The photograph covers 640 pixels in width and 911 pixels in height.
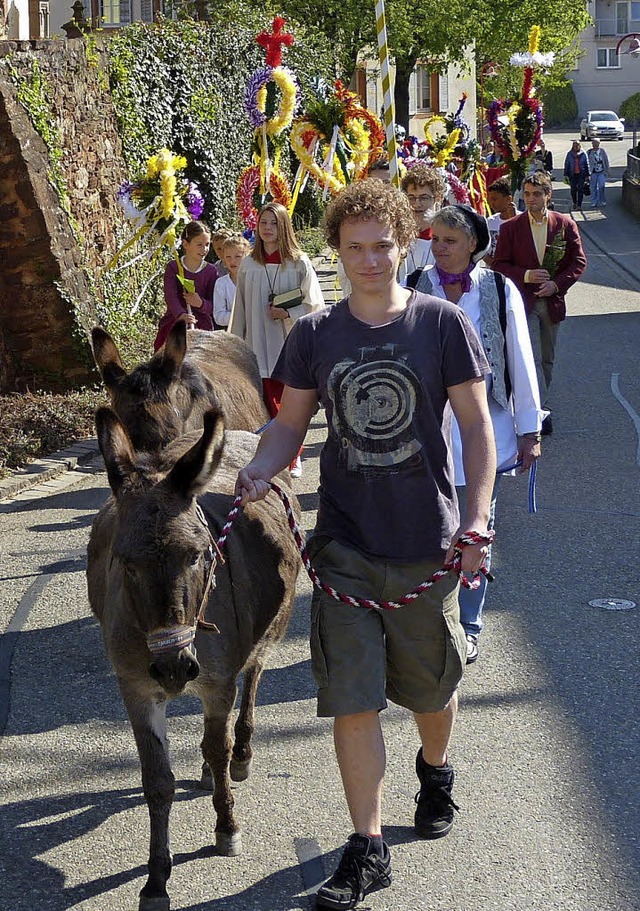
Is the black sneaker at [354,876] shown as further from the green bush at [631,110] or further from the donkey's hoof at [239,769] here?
the green bush at [631,110]

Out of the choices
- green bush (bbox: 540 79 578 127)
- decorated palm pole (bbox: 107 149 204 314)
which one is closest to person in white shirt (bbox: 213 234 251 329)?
decorated palm pole (bbox: 107 149 204 314)

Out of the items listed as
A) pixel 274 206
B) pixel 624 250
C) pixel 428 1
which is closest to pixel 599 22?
pixel 428 1

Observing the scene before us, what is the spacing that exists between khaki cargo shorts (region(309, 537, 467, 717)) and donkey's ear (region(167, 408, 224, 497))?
501 millimetres

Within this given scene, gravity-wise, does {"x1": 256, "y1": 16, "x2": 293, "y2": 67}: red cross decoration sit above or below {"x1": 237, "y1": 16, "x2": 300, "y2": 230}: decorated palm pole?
above

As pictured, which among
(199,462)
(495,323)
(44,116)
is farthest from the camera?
(44,116)

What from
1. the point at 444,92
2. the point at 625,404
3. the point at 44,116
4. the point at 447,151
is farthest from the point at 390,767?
the point at 444,92

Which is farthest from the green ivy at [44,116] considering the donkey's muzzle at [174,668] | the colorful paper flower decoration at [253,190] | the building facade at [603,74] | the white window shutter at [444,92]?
the building facade at [603,74]

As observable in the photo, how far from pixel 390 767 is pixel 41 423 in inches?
267

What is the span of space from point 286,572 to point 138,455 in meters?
1.12

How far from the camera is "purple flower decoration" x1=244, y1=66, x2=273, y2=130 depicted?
1255 centimetres

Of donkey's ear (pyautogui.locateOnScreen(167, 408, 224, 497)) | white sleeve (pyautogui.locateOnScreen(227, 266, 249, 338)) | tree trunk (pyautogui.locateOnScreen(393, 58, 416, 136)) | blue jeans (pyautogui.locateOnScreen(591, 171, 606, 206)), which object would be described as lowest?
donkey's ear (pyautogui.locateOnScreen(167, 408, 224, 497))

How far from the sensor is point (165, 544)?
142 inches

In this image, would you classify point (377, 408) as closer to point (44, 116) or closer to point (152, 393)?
point (152, 393)

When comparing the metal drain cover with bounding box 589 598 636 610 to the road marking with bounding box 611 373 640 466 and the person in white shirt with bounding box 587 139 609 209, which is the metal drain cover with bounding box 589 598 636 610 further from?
the person in white shirt with bounding box 587 139 609 209
